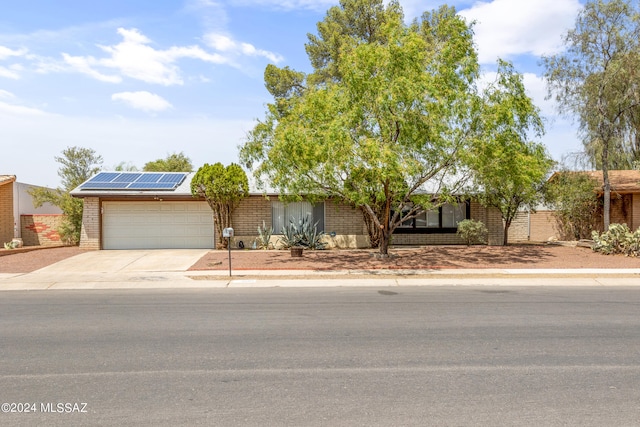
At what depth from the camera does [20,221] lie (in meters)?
25.4

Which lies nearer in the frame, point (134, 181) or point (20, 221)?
point (134, 181)

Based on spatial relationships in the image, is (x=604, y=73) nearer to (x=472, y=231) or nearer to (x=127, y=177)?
(x=472, y=231)

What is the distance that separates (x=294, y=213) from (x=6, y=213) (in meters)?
14.6

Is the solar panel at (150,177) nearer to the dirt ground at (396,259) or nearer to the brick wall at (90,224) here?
the brick wall at (90,224)

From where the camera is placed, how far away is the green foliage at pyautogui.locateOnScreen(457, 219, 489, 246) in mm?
21406

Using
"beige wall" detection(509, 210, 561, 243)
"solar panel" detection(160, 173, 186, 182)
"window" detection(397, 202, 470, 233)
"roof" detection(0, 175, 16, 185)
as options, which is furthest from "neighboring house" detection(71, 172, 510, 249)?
"roof" detection(0, 175, 16, 185)

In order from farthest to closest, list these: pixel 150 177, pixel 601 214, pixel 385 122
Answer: pixel 601 214 → pixel 150 177 → pixel 385 122

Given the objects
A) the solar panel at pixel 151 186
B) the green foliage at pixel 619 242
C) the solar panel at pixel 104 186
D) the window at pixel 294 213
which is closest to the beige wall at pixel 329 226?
the window at pixel 294 213

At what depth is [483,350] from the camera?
6.54 m

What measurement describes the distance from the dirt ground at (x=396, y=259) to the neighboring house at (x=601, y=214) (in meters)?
4.99

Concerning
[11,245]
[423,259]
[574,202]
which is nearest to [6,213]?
[11,245]

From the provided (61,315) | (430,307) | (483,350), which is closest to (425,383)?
(483,350)

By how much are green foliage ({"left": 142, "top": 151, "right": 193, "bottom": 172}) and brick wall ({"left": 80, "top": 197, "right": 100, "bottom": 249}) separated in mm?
16118

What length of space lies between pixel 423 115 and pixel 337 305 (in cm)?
756
